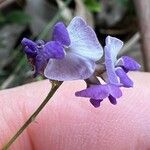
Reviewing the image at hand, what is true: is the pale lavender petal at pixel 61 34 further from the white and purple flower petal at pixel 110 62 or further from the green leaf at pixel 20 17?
the green leaf at pixel 20 17

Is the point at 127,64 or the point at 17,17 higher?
the point at 127,64

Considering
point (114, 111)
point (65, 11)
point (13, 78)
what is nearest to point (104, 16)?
point (65, 11)

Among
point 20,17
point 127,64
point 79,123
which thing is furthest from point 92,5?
point 127,64

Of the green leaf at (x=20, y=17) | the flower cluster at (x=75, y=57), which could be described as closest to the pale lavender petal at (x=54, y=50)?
the flower cluster at (x=75, y=57)

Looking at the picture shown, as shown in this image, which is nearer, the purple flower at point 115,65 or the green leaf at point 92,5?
the purple flower at point 115,65

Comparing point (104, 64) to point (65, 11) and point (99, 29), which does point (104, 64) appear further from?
point (99, 29)

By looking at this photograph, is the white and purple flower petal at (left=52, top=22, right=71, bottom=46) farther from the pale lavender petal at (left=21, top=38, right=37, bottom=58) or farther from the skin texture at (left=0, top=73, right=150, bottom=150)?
the skin texture at (left=0, top=73, right=150, bottom=150)

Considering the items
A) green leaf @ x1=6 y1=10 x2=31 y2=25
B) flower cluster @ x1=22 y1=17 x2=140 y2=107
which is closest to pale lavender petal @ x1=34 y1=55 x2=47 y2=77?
flower cluster @ x1=22 y1=17 x2=140 y2=107

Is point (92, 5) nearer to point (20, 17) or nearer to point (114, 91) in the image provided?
point (20, 17)

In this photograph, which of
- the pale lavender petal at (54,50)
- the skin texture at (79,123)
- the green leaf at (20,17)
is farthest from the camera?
the green leaf at (20,17)
